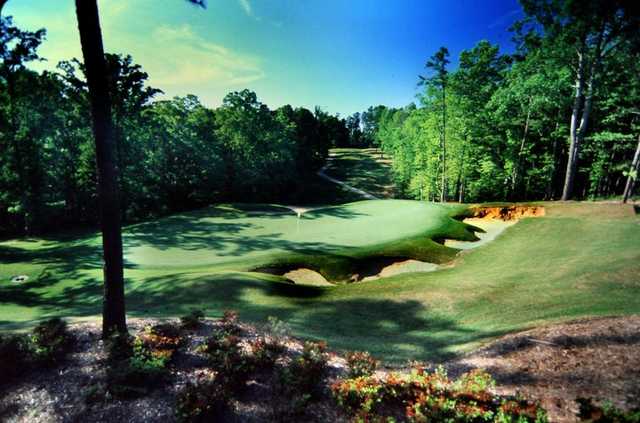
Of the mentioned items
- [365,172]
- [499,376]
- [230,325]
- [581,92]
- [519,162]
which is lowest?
[230,325]

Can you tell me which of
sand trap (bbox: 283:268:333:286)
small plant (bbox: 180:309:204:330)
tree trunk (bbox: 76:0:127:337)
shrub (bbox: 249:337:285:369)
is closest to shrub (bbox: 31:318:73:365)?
tree trunk (bbox: 76:0:127:337)

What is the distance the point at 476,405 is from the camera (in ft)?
17.6

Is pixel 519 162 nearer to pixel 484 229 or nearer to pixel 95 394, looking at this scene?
pixel 484 229

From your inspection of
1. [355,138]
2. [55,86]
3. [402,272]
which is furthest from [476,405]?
[355,138]

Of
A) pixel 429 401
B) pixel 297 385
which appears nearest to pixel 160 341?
pixel 297 385

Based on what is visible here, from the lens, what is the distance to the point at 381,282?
1514cm

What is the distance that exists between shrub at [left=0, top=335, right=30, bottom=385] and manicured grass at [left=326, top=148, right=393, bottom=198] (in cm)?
5950

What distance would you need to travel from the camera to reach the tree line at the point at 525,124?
2406cm

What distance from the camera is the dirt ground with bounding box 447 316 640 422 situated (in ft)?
18.6

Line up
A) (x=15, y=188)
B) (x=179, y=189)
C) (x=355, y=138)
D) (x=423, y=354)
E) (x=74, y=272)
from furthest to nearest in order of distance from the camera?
(x=355, y=138)
(x=179, y=189)
(x=15, y=188)
(x=74, y=272)
(x=423, y=354)

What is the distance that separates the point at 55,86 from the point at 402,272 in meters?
40.6

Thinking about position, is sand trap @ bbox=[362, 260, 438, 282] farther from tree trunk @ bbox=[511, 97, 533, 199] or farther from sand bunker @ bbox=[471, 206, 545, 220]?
tree trunk @ bbox=[511, 97, 533, 199]

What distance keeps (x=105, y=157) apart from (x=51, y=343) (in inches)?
177

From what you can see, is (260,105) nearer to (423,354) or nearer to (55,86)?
(55,86)
